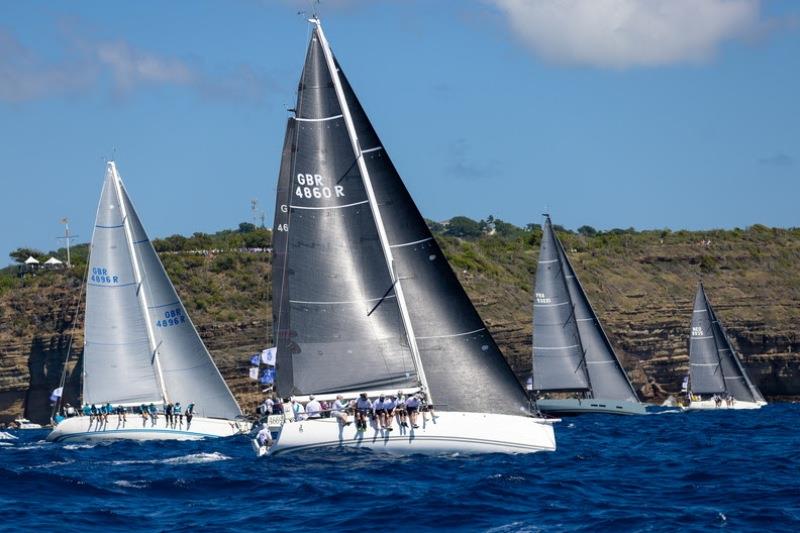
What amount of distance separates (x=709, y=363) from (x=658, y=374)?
1038 cm

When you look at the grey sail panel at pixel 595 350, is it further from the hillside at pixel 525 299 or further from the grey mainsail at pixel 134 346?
the grey mainsail at pixel 134 346

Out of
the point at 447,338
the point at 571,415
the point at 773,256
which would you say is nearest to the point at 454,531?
the point at 447,338

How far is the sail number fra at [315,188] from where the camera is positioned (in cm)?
2758

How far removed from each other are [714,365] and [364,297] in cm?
3911

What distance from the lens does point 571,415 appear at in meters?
51.8

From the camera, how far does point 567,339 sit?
53.4m

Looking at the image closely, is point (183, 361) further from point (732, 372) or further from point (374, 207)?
point (732, 372)

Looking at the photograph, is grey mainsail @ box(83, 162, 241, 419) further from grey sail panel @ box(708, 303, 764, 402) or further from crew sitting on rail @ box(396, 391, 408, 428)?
grey sail panel @ box(708, 303, 764, 402)

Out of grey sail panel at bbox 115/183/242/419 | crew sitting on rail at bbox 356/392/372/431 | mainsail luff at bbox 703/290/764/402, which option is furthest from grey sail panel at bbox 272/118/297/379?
mainsail luff at bbox 703/290/764/402

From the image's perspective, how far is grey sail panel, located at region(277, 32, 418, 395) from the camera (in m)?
27.2

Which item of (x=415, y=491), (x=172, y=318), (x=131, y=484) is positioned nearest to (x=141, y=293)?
(x=172, y=318)

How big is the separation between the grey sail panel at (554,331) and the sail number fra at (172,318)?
16.9 metres

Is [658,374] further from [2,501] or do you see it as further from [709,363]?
[2,501]

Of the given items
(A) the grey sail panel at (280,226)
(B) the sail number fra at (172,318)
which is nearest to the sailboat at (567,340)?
(A) the grey sail panel at (280,226)
